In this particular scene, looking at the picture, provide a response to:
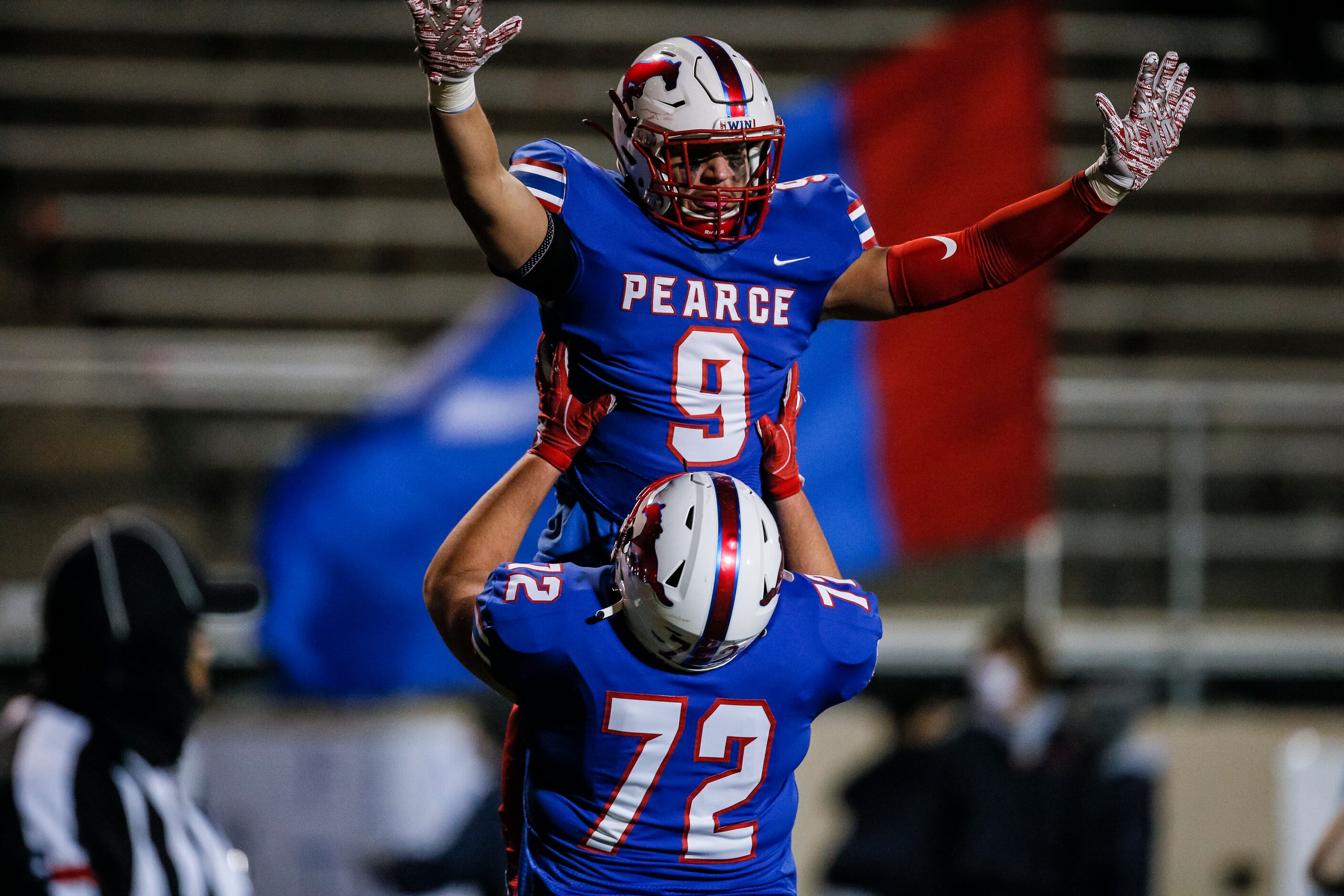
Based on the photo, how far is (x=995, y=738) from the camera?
6.12m

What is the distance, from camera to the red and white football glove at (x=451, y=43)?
2.55 metres

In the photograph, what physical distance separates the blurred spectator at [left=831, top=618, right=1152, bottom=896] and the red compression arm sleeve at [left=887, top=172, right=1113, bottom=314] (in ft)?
10.7

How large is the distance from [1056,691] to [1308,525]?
3796 millimetres

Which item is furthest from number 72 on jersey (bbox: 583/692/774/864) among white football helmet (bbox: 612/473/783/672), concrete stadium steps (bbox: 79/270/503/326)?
concrete stadium steps (bbox: 79/270/503/326)

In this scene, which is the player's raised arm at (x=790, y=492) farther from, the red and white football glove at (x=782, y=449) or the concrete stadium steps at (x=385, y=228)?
the concrete stadium steps at (x=385, y=228)

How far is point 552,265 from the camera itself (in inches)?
114

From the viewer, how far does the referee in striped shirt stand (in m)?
3.18

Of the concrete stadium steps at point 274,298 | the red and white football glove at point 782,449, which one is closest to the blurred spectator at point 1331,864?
the red and white football glove at point 782,449

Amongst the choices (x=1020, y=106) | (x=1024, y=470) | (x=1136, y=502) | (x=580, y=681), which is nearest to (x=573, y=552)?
(x=580, y=681)

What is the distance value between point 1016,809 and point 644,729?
3481 millimetres

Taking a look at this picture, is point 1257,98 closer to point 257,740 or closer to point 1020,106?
point 1020,106

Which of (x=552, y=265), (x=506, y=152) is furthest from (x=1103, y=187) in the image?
(x=506, y=152)

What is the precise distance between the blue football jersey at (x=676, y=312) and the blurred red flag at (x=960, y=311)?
12.6ft

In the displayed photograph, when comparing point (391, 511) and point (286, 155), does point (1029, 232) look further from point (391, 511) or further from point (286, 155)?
point (286, 155)
